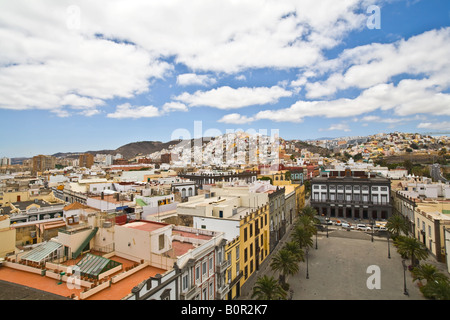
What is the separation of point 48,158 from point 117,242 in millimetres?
165974

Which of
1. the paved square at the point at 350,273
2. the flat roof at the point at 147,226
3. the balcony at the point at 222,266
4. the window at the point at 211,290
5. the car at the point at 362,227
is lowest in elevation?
the paved square at the point at 350,273

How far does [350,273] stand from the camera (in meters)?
27.6

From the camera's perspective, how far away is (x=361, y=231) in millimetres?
43938

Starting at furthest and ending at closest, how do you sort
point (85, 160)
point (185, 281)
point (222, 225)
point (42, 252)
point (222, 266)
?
1. point (85, 160)
2. point (222, 225)
3. point (222, 266)
4. point (42, 252)
5. point (185, 281)

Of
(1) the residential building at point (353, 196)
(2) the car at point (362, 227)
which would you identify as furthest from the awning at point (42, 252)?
(1) the residential building at point (353, 196)

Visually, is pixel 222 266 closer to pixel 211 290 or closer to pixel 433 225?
pixel 211 290

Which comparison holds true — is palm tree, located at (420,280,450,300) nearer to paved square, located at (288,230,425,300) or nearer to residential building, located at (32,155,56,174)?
paved square, located at (288,230,425,300)

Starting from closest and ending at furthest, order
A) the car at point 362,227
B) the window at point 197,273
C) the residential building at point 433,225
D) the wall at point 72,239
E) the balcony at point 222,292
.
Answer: the window at point 197,273, the wall at point 72,239, the balcony at point 222,292, the residential building at point 433,225, the car at point 362,227

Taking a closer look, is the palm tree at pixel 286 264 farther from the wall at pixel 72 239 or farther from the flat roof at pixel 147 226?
the wall at pixel 72 239

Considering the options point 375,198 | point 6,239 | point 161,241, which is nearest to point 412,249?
point 161,241

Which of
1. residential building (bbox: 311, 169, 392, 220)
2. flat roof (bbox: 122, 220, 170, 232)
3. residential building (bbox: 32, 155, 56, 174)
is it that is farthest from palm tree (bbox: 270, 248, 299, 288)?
residential building (bbox: 32, 155, 56, 174)

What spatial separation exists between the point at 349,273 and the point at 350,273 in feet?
0.33

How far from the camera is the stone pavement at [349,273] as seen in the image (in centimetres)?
2342
